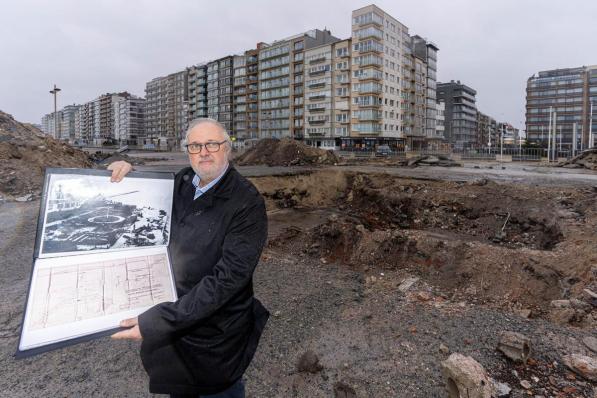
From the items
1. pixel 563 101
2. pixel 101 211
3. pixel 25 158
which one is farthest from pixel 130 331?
pixel 563 101

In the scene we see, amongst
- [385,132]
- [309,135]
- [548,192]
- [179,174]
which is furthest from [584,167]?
[309,135]

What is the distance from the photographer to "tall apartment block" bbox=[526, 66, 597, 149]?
379 ft

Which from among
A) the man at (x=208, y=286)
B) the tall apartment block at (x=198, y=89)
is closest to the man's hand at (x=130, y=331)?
the man at (x=208, y=286)

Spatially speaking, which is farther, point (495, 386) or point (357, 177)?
point (357, 177)

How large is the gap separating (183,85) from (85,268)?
140933 mm

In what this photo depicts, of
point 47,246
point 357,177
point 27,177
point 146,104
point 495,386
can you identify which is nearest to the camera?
point 47,246

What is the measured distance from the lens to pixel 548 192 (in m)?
14.6

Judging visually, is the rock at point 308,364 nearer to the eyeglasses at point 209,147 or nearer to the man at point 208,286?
the man at point 208,286

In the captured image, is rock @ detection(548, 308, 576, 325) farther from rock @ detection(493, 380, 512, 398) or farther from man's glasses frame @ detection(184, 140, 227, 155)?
man's glasses frame @ detection(184, 140, 227, 155)

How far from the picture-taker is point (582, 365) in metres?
3.69

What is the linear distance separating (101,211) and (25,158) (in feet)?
68.2

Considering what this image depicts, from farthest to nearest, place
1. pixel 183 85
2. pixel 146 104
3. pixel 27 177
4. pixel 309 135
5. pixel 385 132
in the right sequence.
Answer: pixel 146 104, pixel 183 85, pixel 309 135, pixel 385 132, pixel 27 177

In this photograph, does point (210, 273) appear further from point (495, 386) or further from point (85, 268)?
point (495, 386)

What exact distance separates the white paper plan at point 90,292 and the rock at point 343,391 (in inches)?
90.7
